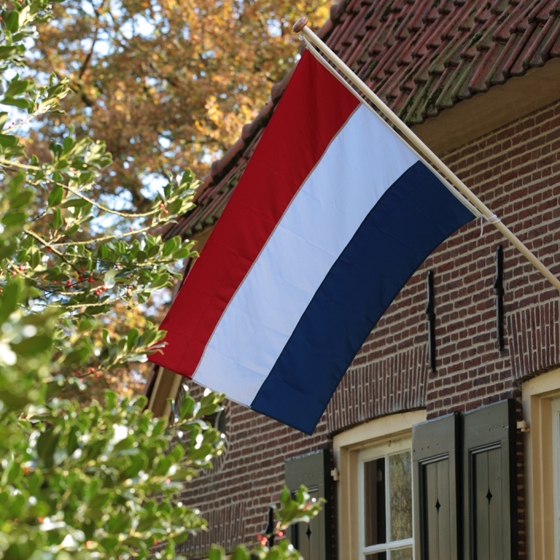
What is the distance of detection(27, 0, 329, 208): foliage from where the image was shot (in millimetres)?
16375

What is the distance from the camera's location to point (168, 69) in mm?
16672

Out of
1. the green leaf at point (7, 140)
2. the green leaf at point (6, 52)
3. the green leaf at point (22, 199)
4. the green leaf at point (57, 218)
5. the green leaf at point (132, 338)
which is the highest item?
the green leaf at point (6, 52)

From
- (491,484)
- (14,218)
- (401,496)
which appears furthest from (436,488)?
(14,218)

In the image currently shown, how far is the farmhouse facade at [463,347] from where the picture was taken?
482 cm

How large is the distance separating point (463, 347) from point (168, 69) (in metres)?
12.4

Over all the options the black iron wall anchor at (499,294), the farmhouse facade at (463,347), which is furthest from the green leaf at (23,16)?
the black iron wall anchor at (499,294)

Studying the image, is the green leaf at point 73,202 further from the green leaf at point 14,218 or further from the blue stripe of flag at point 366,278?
the blue stripe of flag at point 366,278

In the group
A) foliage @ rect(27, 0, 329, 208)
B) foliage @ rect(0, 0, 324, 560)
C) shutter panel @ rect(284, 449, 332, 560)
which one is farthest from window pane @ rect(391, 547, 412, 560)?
foliage @ rect(27, 0, 329, 208)

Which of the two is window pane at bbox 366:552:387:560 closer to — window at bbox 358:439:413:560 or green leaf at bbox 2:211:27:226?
window at bbox 358:439:413:560

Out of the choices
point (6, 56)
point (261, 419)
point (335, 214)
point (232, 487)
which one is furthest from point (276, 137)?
point (232, 487)

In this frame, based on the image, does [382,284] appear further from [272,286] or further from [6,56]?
[6,56]

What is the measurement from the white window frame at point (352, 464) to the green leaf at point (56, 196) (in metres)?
3.52

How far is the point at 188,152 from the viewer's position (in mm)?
16328

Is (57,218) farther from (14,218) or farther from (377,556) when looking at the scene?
(377,556)
